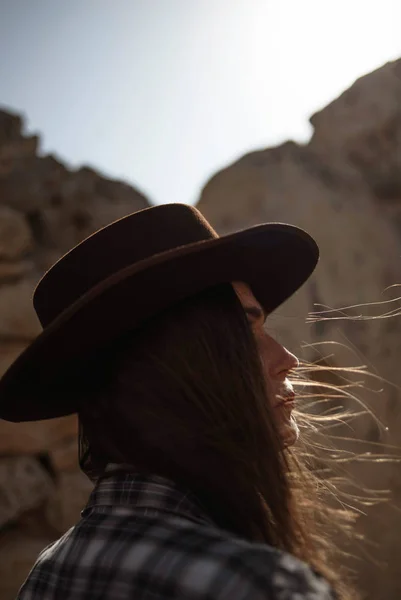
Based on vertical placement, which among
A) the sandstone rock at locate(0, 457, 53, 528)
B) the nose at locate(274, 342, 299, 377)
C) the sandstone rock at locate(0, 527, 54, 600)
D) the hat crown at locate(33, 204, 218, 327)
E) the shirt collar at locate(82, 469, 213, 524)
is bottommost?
the sandstone rock at locate(0, 527, 54, 600)

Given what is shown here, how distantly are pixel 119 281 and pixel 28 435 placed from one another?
4534mm

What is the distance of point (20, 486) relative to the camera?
15.6ft

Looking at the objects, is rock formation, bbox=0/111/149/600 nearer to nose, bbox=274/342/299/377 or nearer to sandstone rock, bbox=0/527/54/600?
sandstone rock, bbox=0/527/54/600

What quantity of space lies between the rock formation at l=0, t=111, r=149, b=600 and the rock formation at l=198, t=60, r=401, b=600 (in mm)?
2068

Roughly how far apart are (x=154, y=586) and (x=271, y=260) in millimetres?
746

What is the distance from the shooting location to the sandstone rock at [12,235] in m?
5.80

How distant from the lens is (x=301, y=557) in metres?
0.97

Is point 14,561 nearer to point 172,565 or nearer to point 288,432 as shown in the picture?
point 288,432

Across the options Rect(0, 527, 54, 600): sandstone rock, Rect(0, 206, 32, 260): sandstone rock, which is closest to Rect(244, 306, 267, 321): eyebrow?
Rect(0, 527, 54, 600): sandstone rock

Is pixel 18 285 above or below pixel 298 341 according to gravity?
above

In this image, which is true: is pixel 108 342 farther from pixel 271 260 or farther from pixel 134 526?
pixel 271 260

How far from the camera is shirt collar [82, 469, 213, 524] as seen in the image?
34.1 inches

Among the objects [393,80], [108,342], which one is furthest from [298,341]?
[108,342]

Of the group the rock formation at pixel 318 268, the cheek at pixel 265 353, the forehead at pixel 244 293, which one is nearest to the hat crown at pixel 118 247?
the forehead at pixel 244 293
